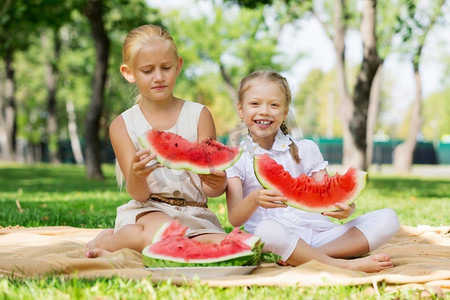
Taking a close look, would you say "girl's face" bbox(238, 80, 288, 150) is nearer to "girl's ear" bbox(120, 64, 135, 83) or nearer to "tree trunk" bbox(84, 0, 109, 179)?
"girl's ear" bbox(120, 64, 135, 83)

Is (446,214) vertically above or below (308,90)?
below

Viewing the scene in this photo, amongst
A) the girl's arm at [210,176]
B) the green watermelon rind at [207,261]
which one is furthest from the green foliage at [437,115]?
the green watermelon rind at [207,261]

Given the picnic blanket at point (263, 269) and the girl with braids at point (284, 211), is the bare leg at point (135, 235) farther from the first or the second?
the girl with braids at point (284, 211)

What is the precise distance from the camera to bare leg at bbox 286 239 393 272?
3211 mm

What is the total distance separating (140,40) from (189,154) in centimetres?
87

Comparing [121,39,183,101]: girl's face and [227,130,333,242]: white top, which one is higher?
[121,39,183,101]: girl's face

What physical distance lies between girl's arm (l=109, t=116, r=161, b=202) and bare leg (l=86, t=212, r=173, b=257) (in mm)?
168

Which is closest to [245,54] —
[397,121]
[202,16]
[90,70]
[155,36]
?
[202,16]

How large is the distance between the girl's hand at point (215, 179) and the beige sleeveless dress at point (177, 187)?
322mm

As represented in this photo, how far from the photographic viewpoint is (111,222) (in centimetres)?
558

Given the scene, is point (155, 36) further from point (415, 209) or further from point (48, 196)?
point (48, 196)

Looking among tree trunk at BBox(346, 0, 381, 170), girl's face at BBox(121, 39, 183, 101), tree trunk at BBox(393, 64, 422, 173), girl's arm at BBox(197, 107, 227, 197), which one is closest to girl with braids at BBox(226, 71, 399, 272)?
girl's arm at BBox(197, 107, 227, 197)

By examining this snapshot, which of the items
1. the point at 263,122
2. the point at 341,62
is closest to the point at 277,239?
the point at 263,122

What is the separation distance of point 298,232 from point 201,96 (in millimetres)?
41489
